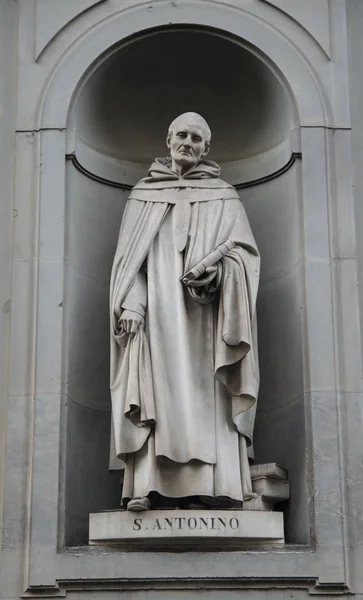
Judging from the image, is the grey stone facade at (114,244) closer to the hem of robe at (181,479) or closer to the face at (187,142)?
the hem of robe at (181,479)

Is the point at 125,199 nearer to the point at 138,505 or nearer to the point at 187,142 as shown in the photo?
the point at 187,142

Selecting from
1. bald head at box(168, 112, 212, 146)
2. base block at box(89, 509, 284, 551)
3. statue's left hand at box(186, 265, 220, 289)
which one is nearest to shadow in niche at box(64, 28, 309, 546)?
base block at box(89, 509, 284, 551)

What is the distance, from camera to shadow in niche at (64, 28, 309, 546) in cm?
1070

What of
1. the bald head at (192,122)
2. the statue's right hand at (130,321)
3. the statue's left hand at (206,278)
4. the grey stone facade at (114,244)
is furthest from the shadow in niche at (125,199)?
the statue's left hand at (206,278)

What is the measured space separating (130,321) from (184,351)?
39 centimetres

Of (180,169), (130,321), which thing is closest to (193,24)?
(180,169)

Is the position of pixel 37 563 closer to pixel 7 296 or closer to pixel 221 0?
pixel 7 296

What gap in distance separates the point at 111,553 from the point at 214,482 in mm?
764

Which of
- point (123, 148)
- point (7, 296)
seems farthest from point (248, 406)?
point (123, 148)

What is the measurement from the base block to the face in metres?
2.46

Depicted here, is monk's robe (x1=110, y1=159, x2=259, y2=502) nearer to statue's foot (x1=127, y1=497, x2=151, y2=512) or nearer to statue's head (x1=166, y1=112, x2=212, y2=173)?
statue's foot (x1=127, y1=497, x2=151, y2=512)

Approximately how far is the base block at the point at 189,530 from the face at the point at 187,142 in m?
2.46

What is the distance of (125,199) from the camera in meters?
11.7

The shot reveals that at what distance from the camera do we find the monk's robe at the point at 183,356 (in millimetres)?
10094
